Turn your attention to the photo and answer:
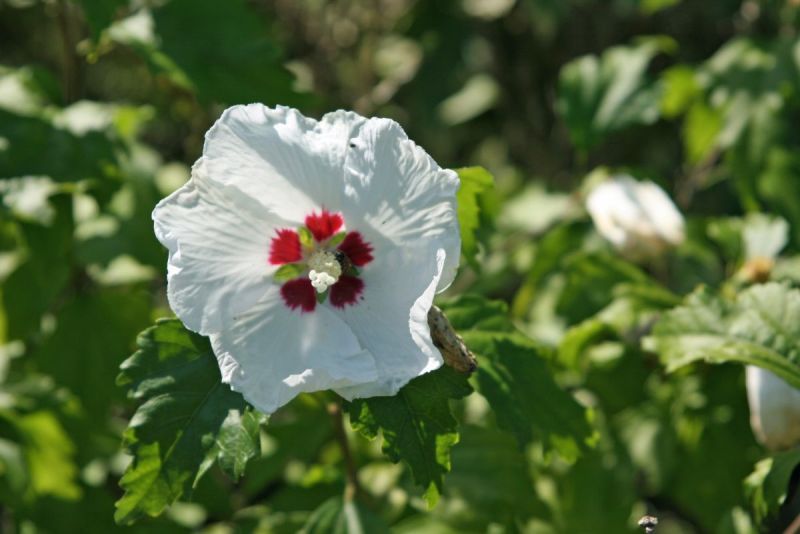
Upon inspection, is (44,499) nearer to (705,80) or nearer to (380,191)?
(380,191)

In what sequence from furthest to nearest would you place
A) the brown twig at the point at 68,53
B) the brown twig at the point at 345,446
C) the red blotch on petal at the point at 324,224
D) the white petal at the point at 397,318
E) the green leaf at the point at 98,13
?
1. the brown twig at the point at 68,53
2. the green leaf at the point at 98,13
3. the brown twig at the point at 345,446
4. the red blotch on petal at the point at 324,224
5. the white petal at the point at 397,318

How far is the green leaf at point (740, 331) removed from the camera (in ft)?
5.59

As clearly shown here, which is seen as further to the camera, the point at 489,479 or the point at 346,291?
the point at 489,479

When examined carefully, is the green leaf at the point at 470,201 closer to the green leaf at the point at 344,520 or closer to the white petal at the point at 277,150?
the white petal at the point at 277,150

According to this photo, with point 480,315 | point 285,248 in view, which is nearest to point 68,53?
point 285,248

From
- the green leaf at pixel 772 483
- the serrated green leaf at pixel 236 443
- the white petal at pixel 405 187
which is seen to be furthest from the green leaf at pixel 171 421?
the green leaf at pixel 772 483

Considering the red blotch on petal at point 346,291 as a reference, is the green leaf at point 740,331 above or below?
below

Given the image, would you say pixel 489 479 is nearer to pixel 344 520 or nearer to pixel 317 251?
pixel 344 520

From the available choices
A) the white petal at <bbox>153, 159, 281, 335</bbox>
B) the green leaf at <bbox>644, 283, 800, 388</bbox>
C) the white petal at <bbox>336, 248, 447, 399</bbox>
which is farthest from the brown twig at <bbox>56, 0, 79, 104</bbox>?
the green leaf at <bbox>644, 283, 800, 388</bbox>

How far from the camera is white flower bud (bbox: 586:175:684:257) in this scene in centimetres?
219

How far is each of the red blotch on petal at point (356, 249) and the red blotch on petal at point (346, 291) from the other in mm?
26

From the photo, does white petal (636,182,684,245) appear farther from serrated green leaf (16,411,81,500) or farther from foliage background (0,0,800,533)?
serrated green leaf (16,411,81,500)

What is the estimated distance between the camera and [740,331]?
1757mm

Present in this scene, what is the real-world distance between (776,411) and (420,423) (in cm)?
72
